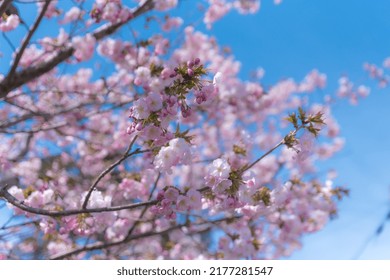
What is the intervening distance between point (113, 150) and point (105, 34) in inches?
119

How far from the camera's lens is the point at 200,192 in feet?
9.17

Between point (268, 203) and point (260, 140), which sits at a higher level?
point (260, 140)

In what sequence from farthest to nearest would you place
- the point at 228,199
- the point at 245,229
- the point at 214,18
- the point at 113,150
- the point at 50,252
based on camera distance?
the point at 214,18, the point at 113,150, the point at 50,252, the point at 245,229, the point at 228,199

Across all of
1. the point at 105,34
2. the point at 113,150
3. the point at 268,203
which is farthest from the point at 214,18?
the point at 268,203

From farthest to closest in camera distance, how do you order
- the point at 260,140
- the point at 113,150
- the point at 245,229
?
the point at 260,140, the point at 113,150, the point at 245,229

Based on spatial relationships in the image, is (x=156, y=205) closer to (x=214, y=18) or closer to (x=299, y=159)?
(x=299, y=159)

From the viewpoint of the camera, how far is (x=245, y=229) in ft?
14.1

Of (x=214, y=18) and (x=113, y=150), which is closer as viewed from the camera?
(x=113, y=150)

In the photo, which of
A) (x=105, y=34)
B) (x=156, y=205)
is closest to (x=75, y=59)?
(x=105, y=34)
